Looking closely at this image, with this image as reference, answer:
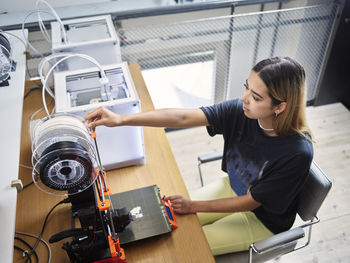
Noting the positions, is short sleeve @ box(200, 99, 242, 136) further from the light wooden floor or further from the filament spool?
the light wooden floor

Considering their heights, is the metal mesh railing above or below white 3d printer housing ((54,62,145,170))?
above

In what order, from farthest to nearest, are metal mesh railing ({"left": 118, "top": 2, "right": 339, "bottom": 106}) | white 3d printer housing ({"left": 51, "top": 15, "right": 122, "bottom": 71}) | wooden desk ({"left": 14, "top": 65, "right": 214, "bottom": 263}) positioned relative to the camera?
1. metal mesh railing ({"left": 118, "top": 2, "right": 339, "bottom": 106})
2. white 3d printer housing ({"left": 51, "top": 15, "right": 122, "bottom": 71})
3. wooden desk ({"left": 14, "top": 65, "right": 214, "bottom": 263})

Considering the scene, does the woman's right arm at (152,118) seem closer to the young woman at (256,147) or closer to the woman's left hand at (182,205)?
the young woman at (256,147)

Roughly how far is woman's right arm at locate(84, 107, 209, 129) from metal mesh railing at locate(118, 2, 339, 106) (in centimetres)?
109

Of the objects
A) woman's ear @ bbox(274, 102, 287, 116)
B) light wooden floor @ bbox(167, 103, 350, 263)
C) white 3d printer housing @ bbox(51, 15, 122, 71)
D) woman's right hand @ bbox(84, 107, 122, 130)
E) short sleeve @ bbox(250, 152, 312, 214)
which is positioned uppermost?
white 3d printer housing @ bbox(51, 15, 122, 71)

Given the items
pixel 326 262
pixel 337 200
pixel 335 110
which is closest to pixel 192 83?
pixel 335 110

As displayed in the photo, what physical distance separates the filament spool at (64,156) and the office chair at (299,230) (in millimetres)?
679

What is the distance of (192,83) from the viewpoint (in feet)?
9.55

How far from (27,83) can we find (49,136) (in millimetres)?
1143

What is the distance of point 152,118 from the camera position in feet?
4.15

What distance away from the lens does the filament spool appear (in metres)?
0.84

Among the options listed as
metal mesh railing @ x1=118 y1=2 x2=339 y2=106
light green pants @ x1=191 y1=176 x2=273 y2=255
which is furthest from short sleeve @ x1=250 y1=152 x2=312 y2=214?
metal mesh railing @ x1=118 y1=2 x2=339 y2=106

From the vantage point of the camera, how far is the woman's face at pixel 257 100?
1.11m

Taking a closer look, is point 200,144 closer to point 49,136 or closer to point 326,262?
point 326,262
